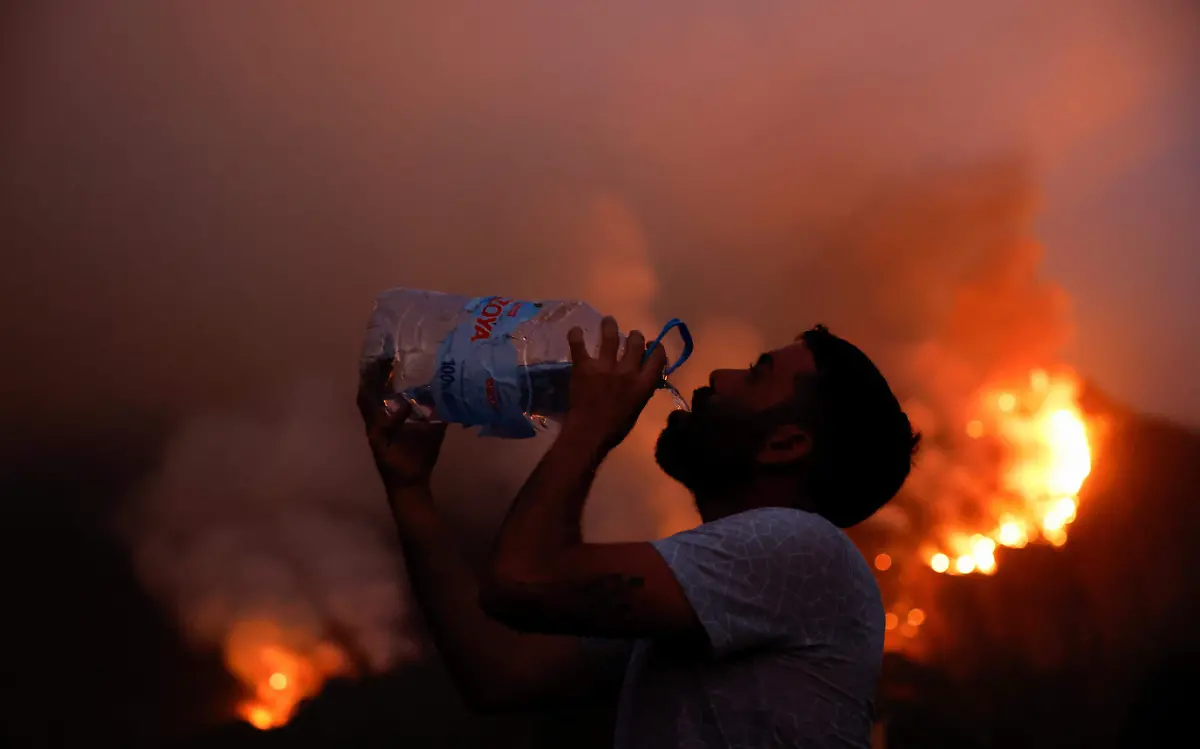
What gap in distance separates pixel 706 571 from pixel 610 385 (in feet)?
0.86

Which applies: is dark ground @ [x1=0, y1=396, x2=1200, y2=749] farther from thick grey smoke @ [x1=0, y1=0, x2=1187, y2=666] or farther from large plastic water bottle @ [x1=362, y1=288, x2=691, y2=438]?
large plastic water bottle @ [x1=362, y1=288, x2=691, y2=438]

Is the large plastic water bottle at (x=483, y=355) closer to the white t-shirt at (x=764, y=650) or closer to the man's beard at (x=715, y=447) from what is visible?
the man's beard at (x=715, y=447)

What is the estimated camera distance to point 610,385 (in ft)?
3.25

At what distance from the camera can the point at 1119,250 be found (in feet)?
9.78

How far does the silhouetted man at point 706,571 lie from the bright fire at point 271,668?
5.24 feet

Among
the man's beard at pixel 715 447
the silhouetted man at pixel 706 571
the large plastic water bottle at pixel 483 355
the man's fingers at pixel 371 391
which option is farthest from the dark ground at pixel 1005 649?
the man's beard at pixel 715 447

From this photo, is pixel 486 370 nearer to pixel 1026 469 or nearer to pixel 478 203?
pixel 478 203

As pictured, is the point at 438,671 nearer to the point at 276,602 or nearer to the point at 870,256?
the point at 276,602

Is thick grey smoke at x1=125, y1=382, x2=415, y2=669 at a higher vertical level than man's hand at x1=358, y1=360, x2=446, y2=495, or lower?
lower

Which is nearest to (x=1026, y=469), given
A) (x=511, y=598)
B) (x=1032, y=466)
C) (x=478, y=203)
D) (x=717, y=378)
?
(x=1032, y=466)

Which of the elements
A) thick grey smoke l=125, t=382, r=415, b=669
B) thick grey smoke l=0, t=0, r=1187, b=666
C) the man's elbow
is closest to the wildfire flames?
thick grey smoke l=0, t=0, r=1187, b=666

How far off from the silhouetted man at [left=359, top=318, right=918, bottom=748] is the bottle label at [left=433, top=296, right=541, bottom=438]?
17 cm

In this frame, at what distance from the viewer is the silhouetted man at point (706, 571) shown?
82cm

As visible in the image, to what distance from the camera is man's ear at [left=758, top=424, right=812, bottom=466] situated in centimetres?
111
